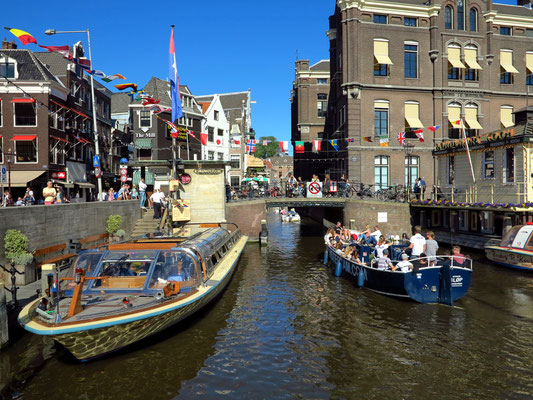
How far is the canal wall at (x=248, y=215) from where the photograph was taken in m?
28.8

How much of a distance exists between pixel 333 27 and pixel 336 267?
3485 cm

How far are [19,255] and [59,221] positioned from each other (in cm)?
362

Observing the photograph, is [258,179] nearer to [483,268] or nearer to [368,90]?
[368,90]

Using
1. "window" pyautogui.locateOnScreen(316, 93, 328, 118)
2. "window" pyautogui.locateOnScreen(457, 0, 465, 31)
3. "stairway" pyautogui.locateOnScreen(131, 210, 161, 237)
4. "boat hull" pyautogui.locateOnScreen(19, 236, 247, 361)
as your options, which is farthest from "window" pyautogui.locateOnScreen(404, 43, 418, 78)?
"boat hull" pyautogui.locateOnScreen(19, 236, 247, 361)

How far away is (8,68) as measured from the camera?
98.8 ft

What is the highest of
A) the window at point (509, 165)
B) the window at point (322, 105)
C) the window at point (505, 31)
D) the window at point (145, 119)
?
the window at point (505, 31)

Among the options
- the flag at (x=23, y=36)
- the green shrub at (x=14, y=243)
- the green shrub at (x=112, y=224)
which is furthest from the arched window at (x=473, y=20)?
the green shrub at (x=14, y=243)

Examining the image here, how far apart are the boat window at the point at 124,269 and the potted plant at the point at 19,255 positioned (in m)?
4.70

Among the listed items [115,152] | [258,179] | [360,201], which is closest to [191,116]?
[115,152]

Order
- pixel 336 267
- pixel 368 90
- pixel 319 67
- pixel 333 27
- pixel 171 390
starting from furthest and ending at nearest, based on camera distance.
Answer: pixel 319 67
pixel 333 27
pixel 368 90
pixel 336 267
pixel 171 390

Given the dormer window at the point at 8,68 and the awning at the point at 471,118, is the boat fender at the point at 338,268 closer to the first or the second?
the awning at the point at 471,118

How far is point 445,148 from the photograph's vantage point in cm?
2950

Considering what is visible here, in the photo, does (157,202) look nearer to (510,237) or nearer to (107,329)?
(107,329)

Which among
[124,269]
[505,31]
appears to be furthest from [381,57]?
[124,269]
